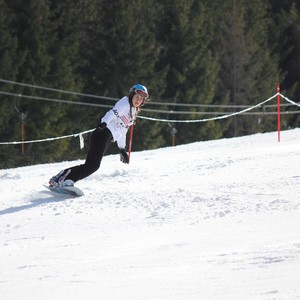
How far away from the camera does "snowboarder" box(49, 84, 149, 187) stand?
9.25 metres

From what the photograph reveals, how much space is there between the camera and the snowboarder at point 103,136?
30.3 ft

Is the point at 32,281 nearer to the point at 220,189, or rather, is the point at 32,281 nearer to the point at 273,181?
the point at 220,189

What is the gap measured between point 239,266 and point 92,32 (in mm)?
32089

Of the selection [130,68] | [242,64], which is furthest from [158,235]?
[242,64]

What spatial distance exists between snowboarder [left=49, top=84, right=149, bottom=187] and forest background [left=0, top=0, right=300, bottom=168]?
65.0 ft

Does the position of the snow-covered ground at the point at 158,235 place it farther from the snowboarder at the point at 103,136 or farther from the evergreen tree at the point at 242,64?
the evergreen tree at the point at 242,64

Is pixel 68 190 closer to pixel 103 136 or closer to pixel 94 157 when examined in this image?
pixel 94 157

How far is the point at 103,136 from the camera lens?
30.4 feet

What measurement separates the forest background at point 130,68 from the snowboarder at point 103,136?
19800 millimetres

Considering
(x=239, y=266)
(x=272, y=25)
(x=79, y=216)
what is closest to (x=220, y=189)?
(x=79, y=216)

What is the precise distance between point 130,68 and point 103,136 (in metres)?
27.4

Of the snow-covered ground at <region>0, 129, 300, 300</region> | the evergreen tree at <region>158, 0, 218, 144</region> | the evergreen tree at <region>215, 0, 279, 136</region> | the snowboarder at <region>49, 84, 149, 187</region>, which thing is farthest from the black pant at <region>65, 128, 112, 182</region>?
the evergreen tree at <region>215, 0, 279, 136</region>

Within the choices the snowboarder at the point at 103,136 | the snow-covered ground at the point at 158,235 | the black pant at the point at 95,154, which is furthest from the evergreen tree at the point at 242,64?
the black pant at the point at 95,154

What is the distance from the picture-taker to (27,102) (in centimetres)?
3175
